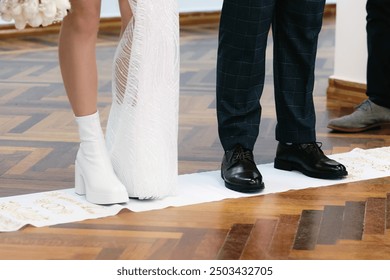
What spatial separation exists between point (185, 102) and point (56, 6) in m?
1.87

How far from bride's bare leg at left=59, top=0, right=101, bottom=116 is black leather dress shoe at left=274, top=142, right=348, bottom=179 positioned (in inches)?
26.1

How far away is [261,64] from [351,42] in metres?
1.43

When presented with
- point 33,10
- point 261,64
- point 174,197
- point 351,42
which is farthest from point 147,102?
point 351,42

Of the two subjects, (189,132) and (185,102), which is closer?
(189,132)

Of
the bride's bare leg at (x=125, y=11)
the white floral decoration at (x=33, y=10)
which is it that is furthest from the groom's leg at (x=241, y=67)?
the white floral decoration at (x=33, y=10)

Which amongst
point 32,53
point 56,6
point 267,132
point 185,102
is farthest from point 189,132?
point 32,53

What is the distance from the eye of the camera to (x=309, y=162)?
2.91m

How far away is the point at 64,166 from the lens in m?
3.06

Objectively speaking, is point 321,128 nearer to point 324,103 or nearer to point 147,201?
point 324,103

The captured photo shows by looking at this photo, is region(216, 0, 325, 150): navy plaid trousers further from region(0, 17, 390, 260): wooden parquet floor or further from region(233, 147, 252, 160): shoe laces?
region(0, 17, 390, 260): wooden parquet floor

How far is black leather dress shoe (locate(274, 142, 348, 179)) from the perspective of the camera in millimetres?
2889

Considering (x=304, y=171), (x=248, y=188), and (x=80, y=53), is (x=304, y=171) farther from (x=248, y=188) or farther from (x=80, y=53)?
(x=80, y=53)

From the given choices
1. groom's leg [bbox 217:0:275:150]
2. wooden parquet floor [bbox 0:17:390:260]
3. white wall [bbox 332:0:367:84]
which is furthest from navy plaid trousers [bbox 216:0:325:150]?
white wall [bbox 332:0:367:84]

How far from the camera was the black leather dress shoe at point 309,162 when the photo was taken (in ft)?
9.48
